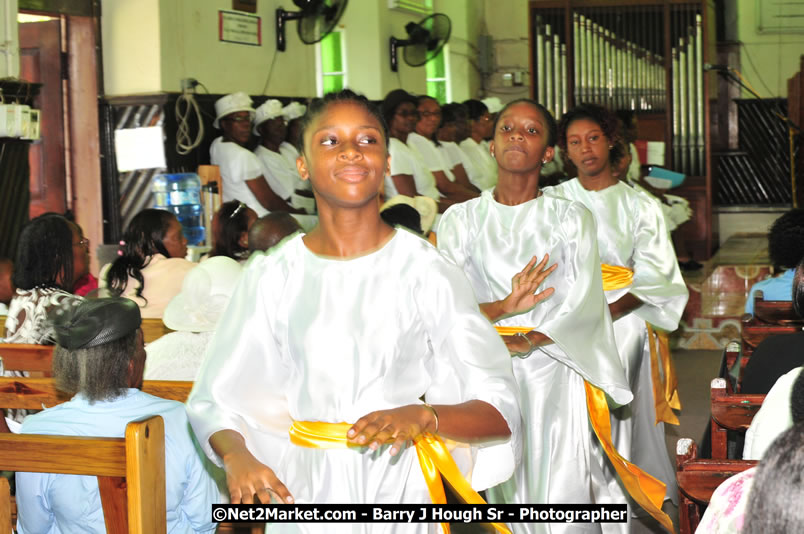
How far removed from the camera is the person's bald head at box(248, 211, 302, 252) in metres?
3.78

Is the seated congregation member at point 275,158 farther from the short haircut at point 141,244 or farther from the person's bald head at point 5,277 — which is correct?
the short haircut at point 141,244

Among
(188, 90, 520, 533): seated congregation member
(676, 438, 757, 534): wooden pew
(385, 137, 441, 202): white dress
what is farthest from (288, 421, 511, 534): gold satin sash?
(385, 137, 441, 202): white dress

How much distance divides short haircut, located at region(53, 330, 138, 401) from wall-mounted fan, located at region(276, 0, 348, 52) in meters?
6.52

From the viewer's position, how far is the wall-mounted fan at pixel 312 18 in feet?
28.2

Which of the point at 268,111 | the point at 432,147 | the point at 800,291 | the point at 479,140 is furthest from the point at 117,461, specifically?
the point at 479,140

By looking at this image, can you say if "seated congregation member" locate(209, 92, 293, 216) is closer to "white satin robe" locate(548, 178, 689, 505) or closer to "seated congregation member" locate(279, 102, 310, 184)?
"seated congregation member" locate(279, 102, 310, 184)

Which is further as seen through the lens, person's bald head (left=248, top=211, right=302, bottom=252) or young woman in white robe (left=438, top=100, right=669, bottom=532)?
person's bald head (left=248, top=211, right=302, bottom=252)

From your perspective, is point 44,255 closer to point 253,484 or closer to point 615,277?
point 615,277

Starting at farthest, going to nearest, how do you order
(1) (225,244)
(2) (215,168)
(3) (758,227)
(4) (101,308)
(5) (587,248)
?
1. (3) (758,227)
2. (2) (215,168)
3. (1) (225,244)
4. (5) (587,248)
5. (4) (101,308)

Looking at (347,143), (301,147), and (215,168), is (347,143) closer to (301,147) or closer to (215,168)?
(301,147)

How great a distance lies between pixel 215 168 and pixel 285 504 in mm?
5569

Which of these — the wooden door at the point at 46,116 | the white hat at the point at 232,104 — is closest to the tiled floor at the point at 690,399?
the white hat at the point at 232,104

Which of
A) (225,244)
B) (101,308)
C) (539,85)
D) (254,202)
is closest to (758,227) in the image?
(539,85)

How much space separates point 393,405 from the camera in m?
1.92
